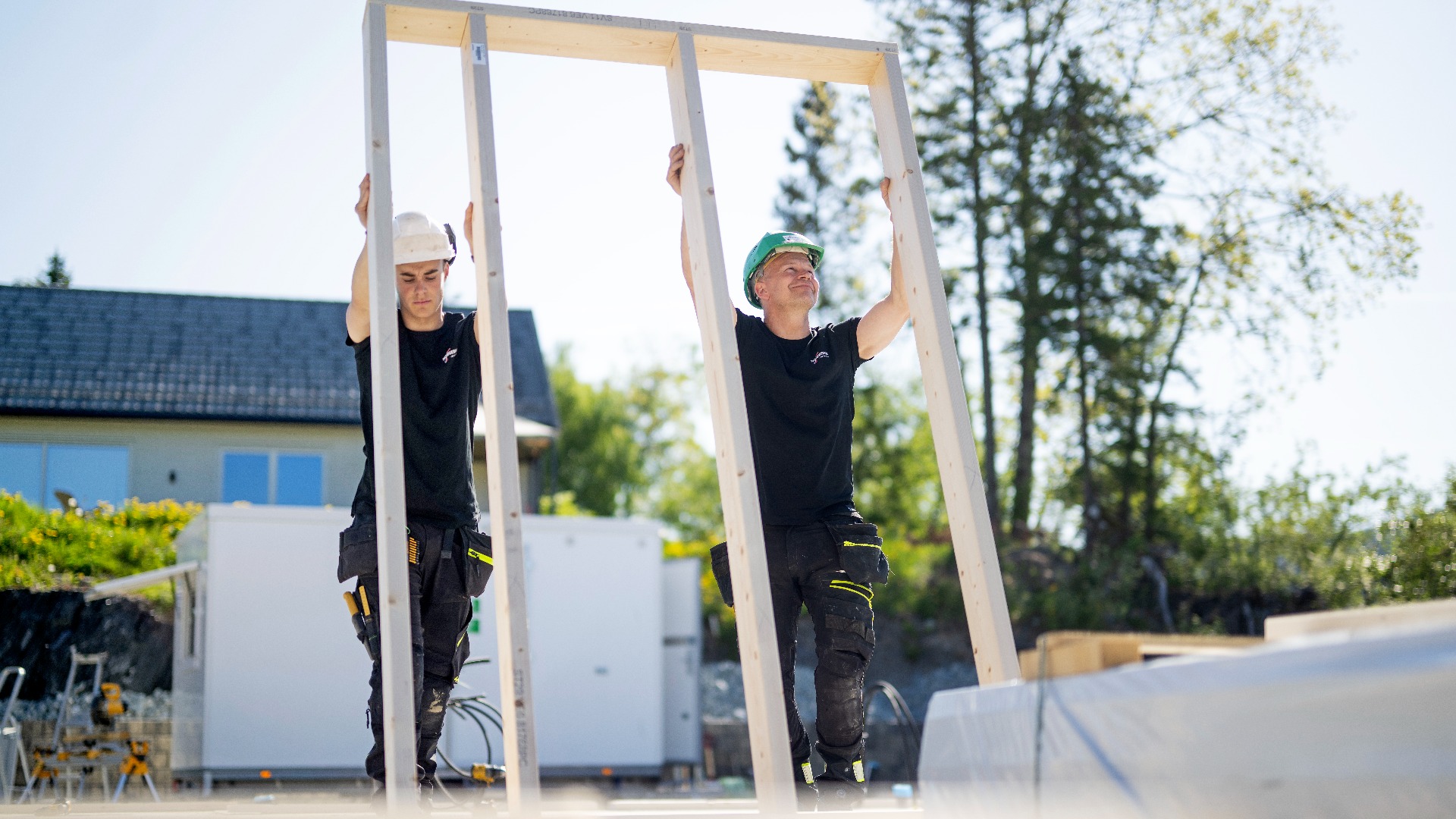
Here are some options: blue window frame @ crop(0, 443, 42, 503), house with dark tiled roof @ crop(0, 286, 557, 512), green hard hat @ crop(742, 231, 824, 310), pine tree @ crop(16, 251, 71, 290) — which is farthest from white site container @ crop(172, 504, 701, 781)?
pine tree @ crop(16, 251, 71, 290)

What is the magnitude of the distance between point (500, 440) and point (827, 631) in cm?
116

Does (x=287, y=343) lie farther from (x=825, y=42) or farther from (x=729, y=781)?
(x=825, y=42)

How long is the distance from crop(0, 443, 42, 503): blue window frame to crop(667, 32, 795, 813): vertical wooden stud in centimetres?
1322

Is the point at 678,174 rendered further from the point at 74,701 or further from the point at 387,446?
the point at 74,701

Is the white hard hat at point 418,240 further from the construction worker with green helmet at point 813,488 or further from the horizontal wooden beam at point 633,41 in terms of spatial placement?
the construction worker with green helmet at point 813,488

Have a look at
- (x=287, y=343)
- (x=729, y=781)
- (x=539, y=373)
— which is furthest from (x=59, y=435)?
(x=729, y=781)

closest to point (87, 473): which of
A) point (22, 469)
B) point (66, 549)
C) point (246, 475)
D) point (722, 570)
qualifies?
point (22, 469)

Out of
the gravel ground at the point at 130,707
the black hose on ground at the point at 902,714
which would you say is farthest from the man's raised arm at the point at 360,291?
the gravel ground at the point at 130,707

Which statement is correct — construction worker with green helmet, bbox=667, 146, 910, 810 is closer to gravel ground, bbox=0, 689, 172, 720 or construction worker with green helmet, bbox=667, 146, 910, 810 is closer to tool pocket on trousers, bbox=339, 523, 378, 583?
tool pocket on trousers, bbox=339, 523, 378, 583

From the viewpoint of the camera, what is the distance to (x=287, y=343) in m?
17.7

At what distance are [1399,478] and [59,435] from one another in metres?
15.8

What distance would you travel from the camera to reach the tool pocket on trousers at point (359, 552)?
3521 millimetres

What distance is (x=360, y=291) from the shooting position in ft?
11.8

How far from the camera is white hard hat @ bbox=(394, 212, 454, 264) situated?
3.71 meters
